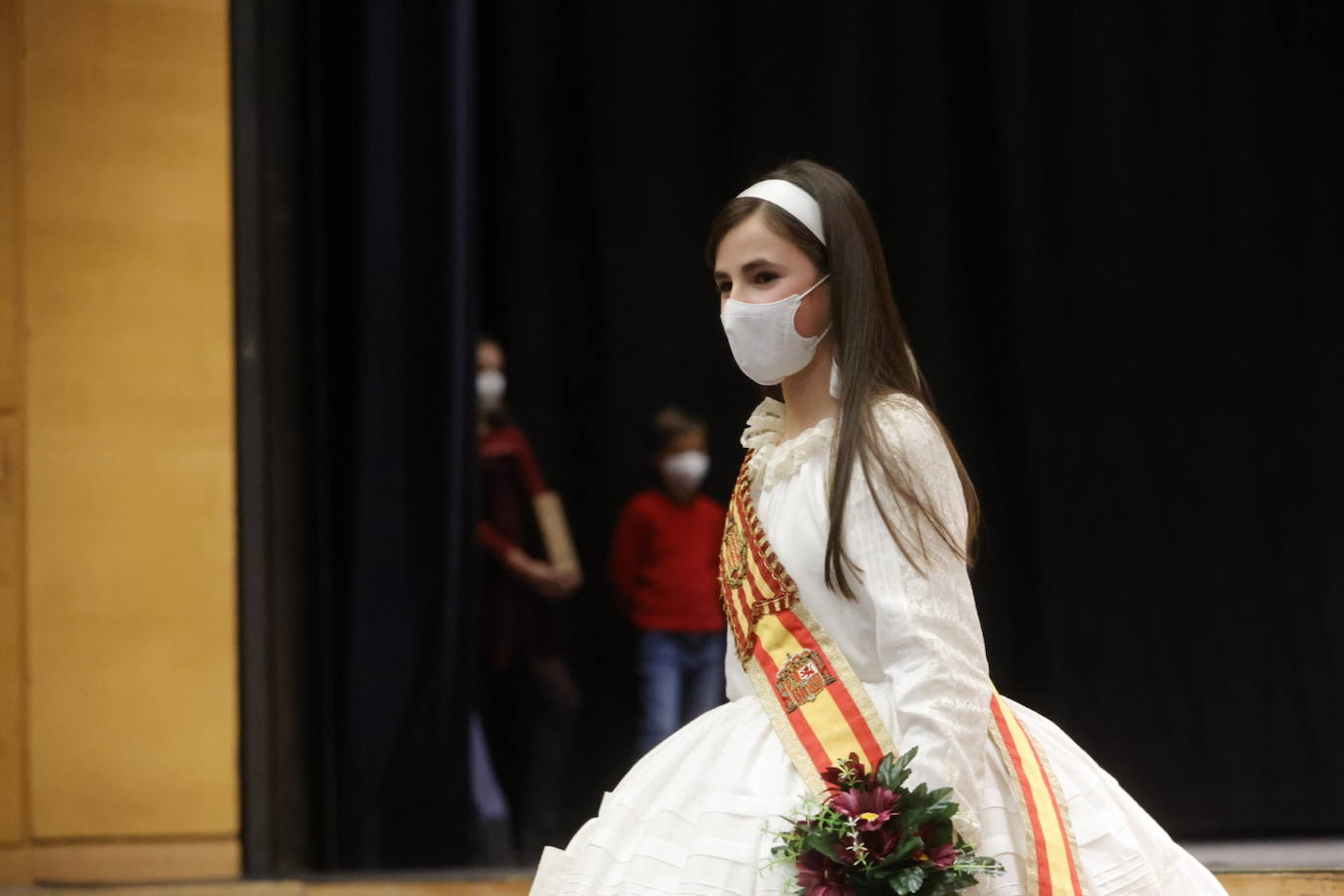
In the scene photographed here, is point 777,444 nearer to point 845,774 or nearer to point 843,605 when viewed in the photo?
point 843,605

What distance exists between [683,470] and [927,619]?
3.29 m

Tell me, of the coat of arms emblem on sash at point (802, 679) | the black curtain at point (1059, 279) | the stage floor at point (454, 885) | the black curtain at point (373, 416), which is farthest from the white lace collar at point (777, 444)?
the black curtain at point (1059, 279)

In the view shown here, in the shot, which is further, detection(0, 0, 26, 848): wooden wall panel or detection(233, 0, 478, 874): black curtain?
detection(233, 0, 478, 874): black curtain

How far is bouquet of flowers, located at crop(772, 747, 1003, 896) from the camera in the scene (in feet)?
6.30

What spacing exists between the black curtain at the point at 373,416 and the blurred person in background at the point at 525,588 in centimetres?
31

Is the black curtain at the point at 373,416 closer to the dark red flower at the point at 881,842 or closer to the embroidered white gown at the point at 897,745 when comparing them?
the embroidered white gown at the point at 897,745

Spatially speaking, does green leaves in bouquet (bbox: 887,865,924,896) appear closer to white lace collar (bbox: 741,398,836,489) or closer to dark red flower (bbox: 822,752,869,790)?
dark red flower (bbox: 822,752,869,790)

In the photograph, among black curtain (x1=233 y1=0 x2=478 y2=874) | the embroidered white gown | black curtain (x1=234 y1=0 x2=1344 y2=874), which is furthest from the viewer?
black curtain (x1=234 y1=0 x2=1344 y2=874)

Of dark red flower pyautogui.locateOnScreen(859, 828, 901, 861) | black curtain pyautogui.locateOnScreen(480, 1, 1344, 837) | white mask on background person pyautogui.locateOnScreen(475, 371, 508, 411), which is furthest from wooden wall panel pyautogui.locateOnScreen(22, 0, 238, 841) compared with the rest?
dark red flower pyautogui.locateOnScreen(859, 828, 901, 861)

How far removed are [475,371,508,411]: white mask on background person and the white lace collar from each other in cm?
282

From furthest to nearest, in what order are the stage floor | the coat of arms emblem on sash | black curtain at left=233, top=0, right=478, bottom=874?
1. black curtain at left=233, top=0, right=478, bottom=874
2. the stage floor
3. the coat of arms emblem on sash

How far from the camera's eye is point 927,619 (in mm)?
2018

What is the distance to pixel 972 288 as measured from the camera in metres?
5.68

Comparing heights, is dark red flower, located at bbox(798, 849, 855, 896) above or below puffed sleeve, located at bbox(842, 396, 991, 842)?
below
